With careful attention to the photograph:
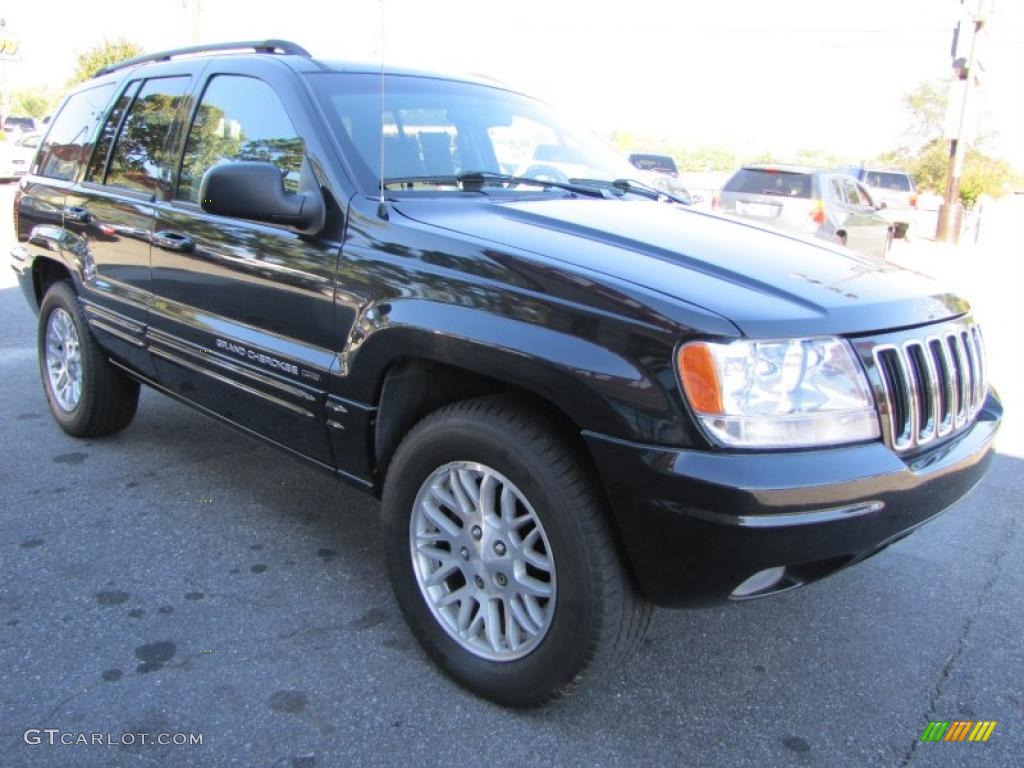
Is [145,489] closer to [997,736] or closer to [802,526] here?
[802,526]

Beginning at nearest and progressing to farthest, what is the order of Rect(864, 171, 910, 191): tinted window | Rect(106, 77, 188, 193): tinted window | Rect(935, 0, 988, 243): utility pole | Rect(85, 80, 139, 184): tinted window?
1. Rect(106, 77, 188, 193): tinted window
2. Rect(85, 80, 139, 184): tinted window
3. Rect(935, 0, 988, 243): utility pole
4. Rect(864, 171, 910, 191): tinted window

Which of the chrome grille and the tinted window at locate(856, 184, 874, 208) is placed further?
the tinted window at locate(856, 184, 874, 208)

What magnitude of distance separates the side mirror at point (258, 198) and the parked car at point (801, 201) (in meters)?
9.94

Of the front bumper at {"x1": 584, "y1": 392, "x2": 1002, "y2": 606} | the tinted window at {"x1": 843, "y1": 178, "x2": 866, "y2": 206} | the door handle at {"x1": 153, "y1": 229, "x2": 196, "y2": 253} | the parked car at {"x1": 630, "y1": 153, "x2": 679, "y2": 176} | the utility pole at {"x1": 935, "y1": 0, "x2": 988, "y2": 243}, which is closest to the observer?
the front bumper at {"x1": 584, "y1": 392, "x2": 1002, "y2": 606}

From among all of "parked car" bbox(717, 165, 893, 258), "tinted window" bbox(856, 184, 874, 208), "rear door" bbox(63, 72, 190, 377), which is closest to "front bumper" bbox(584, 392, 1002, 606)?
"rear door" bbox(63, 72, 190, 377)

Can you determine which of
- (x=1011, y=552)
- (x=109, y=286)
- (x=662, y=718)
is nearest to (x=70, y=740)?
(x=662, y=718)

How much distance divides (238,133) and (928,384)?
8.44ft

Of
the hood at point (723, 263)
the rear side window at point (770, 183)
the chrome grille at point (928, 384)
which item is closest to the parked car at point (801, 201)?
the rear side window at point (770, 183)

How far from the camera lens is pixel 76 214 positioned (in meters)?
4.24

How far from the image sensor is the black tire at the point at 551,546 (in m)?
2.21

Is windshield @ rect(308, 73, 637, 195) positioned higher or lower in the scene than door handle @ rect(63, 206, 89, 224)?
higher

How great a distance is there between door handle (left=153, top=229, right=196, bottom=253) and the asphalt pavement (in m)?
1.14

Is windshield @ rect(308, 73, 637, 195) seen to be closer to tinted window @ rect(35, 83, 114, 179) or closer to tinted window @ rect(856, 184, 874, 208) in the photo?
tinted window @ rect(35, 83, 114, 179)

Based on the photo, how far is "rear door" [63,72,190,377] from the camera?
146 inches
